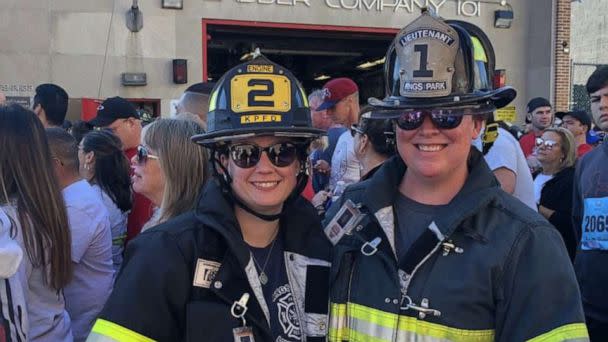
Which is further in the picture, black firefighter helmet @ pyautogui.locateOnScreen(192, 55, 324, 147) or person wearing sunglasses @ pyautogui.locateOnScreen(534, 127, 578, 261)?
person wearing sunglasses @ pyautogui.locateOnScreen(534, 127, 578, 261)

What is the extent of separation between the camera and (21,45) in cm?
976

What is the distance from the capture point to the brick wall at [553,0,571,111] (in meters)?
12.6

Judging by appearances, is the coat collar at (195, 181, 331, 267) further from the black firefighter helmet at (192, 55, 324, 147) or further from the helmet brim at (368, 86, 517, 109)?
the helmet brim at (368, 86, 517, 109)

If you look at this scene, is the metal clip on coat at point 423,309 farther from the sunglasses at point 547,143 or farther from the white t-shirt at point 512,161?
the sunglasses at point 547,143

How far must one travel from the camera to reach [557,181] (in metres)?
5.31

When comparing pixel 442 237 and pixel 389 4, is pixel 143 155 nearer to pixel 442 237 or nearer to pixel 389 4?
pixel 442 237

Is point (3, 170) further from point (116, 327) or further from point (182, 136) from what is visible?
point (116, 327)

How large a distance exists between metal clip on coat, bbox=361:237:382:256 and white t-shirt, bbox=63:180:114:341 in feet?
5.65

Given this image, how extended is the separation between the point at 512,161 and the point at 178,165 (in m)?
2.03

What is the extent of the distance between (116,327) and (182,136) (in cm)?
130

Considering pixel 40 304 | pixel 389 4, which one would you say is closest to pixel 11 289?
pixel 40 304

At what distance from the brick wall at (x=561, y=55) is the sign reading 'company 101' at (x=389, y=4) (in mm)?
1889

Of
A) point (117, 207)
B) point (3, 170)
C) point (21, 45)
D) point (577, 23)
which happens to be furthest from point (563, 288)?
point (577, 23)

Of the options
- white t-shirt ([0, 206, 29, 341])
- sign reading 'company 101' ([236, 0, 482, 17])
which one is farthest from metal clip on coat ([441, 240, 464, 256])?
sign reading 'company 101' ([236, 0, 482, 17])
